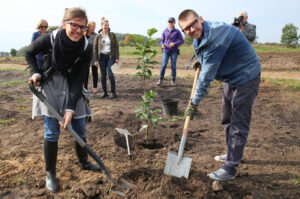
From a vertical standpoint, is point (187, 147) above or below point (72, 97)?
below

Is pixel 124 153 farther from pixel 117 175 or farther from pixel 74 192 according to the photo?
pixel 74 192

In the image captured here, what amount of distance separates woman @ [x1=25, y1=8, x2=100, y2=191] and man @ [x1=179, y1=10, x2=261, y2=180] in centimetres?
103

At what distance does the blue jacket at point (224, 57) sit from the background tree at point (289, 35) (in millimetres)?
27870

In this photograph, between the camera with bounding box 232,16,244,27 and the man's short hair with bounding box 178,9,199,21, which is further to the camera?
the camera with bounding box 232,16,244,27

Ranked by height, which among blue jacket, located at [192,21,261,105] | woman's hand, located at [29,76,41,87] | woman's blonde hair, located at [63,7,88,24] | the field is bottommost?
the field

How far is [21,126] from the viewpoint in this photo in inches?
181

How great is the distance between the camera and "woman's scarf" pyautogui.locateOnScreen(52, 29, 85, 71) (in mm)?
2332

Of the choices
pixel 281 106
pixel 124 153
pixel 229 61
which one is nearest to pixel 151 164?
pixel 124 153

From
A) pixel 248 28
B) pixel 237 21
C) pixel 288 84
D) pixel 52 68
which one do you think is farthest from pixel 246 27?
pixel 52 68

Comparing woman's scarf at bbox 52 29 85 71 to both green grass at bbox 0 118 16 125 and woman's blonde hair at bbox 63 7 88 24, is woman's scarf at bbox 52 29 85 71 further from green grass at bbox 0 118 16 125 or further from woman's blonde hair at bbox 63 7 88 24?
green grass at bbox 0 118 16 125

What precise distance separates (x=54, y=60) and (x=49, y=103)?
17.3 inches

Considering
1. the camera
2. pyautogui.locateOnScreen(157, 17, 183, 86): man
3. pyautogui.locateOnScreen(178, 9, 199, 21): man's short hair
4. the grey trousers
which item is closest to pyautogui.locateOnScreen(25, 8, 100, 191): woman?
pyautogui.locateOnScreen(178, 9, 199, 21): man's short hair

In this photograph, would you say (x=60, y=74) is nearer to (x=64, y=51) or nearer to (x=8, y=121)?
(x=64, y=51)

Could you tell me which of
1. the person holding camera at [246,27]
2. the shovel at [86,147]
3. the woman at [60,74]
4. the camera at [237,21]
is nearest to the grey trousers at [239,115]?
the shovel at [86,147]
